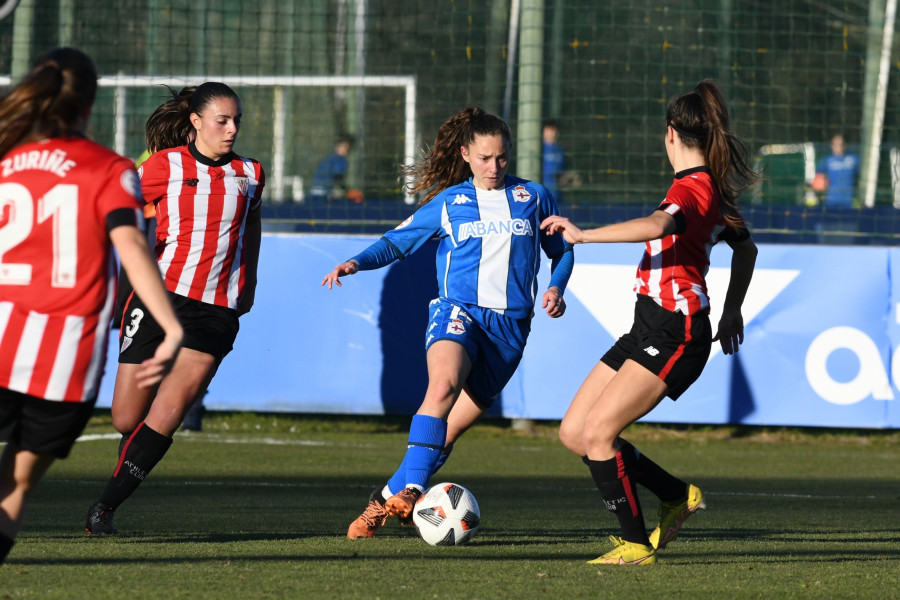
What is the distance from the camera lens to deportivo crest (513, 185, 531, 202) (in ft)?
20.7

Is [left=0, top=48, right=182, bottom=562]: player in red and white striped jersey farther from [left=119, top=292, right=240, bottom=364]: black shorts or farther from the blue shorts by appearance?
the blue shorts

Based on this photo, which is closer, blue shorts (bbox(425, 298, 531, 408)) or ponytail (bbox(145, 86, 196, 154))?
blue shorts (bbox(425, 298, 531, 408))

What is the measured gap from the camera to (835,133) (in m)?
20.4

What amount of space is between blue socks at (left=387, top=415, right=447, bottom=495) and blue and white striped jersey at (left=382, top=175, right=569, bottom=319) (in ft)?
2.10

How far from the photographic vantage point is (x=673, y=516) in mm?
5605

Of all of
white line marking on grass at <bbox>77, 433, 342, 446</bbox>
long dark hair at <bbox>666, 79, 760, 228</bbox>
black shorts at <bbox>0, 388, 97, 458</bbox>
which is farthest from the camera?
white line marking on grass at <bbox>77, 433, 342, 446</bbox>

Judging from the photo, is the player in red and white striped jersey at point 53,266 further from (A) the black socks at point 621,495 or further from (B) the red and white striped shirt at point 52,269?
(A) the black socks at point 621,495

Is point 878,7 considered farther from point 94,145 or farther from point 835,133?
point 94,145

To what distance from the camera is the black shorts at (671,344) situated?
5.26 metres

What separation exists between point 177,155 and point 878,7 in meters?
14.0

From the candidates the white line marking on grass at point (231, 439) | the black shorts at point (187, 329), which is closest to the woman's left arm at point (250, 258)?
the black shorts at point (187, 329)

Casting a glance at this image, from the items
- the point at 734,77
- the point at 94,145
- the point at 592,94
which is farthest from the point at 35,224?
the point at 592,94

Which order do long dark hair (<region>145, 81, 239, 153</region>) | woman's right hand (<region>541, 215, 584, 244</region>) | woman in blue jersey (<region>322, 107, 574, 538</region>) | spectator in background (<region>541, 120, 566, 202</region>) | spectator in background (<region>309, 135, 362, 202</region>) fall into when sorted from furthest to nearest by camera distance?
spectator in background (<region>309, 135, 362, 202</region>) → spectator in background (<region>541, 120, 566, 202</region>) → long dark hair (<region>145, 81, 239, 153</region>) → woman in blue jersey (<region>322, 107, 574, 538</region>) → woman's right hand (<region>541, 215, 584, 244</region>)

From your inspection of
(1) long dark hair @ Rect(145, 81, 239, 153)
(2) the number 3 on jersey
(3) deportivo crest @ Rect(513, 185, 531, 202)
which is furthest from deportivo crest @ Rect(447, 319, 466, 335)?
(2) the number 3 on jersey
